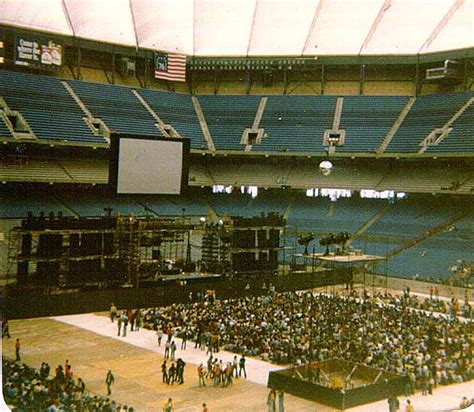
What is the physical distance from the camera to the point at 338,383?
871 inches

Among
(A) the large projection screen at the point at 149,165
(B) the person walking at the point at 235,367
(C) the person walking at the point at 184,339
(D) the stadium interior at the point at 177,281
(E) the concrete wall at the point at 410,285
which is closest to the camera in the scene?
(D) the stadium interior at the point at 177,281

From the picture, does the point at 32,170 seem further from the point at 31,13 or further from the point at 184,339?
the point at 184,339

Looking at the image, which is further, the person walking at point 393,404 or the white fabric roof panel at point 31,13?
the white fabric roof panel at point 31,13

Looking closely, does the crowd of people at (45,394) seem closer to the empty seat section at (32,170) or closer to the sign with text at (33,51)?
the empty seat section at (32,170)

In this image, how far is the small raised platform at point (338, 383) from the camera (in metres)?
21.4

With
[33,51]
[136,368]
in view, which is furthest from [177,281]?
[33,51]

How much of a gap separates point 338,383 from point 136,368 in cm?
851

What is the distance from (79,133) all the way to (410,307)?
28056 mm

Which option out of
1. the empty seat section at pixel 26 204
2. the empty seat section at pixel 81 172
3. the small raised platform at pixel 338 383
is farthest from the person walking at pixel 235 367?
the empty seat section at pixel 81 172

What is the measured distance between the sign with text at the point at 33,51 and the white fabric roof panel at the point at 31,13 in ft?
3.68

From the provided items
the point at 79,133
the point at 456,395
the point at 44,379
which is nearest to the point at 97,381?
the point at 44,379

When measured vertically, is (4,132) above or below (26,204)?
above

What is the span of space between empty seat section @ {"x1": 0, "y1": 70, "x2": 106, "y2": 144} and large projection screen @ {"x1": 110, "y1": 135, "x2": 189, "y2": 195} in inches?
520

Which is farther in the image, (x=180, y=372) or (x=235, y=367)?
(x=235, y=367)
